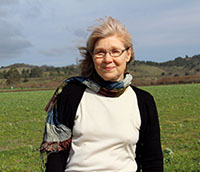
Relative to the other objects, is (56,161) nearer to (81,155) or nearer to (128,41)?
(81,155)

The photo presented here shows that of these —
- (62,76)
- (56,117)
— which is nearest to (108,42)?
(56,117)

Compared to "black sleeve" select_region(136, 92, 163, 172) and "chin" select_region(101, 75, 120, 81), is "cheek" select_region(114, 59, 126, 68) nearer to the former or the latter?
"chin" select_region(101, 75, 120, 81)

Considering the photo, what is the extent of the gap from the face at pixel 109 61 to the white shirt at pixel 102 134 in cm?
20

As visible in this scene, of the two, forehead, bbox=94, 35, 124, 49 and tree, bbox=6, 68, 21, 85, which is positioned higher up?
forehead, bbox=94, 35, 124, 49

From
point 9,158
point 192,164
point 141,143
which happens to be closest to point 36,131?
point 9,158

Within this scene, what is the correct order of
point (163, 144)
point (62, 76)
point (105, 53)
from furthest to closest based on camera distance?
point (62, 76) → point (163, 144) → point (105, 53)

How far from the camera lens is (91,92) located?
7.68 ft

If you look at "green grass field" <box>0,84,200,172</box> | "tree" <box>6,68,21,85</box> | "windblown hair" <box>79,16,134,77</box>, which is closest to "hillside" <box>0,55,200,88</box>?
"tree" <box>6,68,21,85</box>

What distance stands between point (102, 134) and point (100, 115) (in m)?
0.15

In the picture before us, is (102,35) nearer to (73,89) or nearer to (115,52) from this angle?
(115,52)

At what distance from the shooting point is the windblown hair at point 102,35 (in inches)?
88.5

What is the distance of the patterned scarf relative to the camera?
2.20 m

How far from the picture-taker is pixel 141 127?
95.9 inches

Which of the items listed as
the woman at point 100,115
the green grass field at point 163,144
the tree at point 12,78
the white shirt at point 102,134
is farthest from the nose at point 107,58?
the tree at point 12,78
